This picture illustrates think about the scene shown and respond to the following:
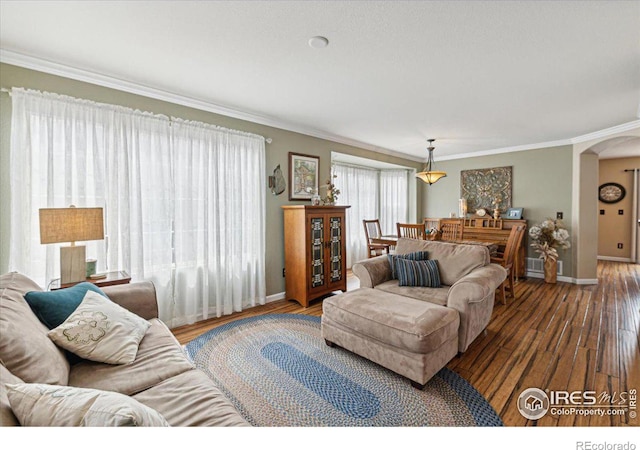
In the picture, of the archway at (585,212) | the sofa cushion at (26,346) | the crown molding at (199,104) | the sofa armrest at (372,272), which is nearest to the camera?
the sofa cushion at (26,346)

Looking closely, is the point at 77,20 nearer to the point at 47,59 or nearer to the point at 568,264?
the point at 47,59

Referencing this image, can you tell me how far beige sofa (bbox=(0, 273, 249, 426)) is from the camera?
111cm

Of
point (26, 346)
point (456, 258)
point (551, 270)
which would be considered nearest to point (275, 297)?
point (456, 258)

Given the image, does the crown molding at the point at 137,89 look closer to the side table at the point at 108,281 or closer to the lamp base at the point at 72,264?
the lamp base at the point at 72,264

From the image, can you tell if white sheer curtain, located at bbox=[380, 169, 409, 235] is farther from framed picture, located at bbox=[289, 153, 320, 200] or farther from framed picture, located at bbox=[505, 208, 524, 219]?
framed picture, located at bbox=[289, 153, 320, 200]

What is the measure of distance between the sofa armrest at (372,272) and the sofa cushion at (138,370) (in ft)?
6.09

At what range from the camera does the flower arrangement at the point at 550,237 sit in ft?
15.7

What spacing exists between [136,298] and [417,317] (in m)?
2.02

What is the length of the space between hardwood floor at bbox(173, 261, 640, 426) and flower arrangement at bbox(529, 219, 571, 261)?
80cm

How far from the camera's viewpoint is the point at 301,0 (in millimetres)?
1635

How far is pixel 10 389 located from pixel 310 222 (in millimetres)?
2998

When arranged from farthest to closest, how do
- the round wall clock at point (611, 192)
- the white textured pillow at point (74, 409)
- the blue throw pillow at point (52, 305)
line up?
the round wall clock at point (611, 192), the blue throw pillow at point (52, 305), the white textured pillow at point (74, 409)

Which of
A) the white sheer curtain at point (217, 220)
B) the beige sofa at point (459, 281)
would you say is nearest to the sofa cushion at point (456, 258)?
the beige sofa at point (459, 281)

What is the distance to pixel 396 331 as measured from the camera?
2.06 m
